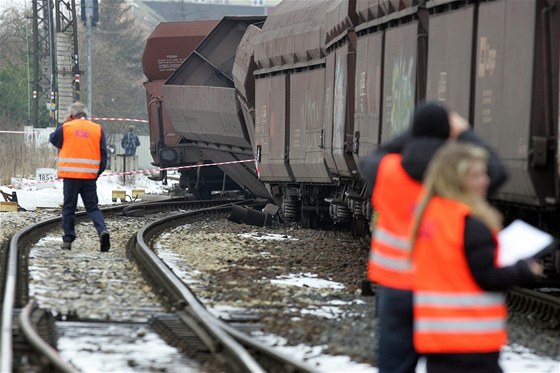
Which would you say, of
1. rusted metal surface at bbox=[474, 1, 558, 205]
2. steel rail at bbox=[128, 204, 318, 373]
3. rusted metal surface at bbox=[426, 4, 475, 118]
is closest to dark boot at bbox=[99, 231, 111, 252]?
steel rail at bbox=[128, 204, 318, 373]

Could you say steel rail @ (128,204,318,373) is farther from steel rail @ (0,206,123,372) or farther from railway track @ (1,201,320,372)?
steel rail @ (0,206,123,372)

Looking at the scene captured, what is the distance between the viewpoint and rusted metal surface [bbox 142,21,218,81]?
2966 cm

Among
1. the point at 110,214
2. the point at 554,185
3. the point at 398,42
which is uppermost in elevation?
the point at 398,42

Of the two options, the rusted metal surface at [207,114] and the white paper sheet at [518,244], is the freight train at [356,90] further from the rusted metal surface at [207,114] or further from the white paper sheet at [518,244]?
the white paper sheet at [518,244]

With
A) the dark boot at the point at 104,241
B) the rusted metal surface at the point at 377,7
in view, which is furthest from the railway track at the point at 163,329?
the rusted metal surface at the point at 377,7

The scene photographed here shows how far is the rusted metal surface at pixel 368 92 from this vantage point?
1445cm

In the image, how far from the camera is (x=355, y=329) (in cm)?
920

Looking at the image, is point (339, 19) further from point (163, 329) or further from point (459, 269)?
point (459, 269)

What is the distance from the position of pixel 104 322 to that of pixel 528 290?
364cm

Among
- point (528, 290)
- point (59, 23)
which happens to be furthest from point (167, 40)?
point (528, 290)

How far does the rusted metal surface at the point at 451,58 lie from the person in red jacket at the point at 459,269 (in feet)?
18.6

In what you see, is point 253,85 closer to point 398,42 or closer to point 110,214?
point 110,214

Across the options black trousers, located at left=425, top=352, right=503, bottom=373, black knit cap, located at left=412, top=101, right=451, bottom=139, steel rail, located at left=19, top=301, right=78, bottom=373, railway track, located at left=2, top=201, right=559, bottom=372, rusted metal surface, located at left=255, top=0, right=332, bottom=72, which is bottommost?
railway track, located at left=2, top=201, right=559, bottom=372

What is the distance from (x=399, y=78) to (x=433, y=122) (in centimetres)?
779
